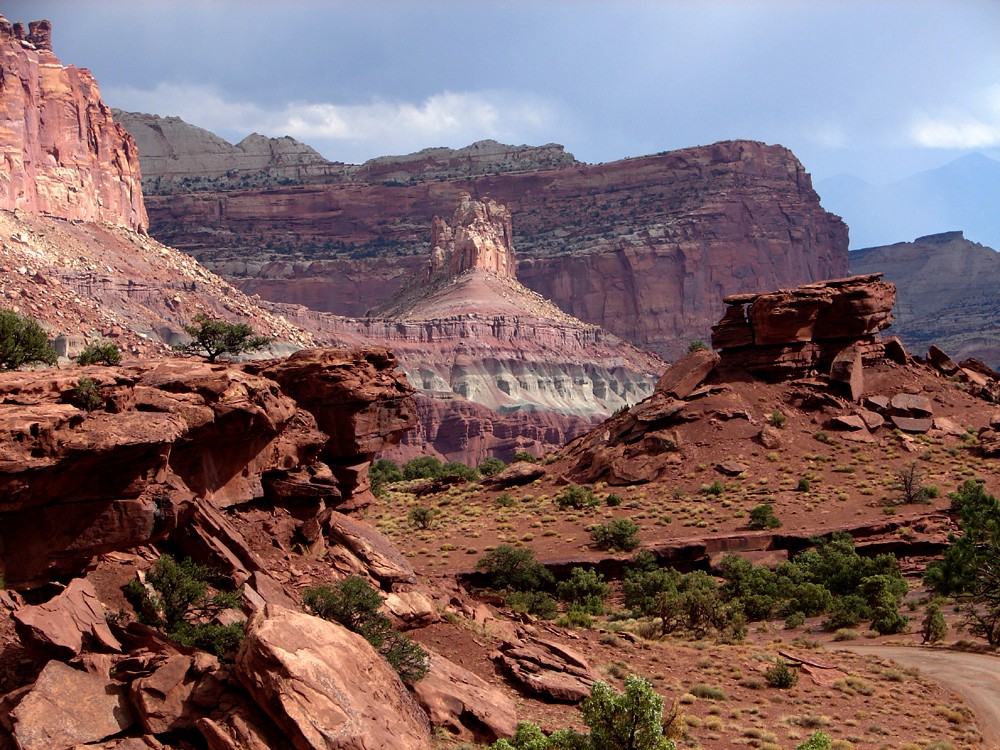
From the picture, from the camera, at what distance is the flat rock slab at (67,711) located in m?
15.7

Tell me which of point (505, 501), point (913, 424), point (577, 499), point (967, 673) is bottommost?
point (967, 673)

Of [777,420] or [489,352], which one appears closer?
[777,420]

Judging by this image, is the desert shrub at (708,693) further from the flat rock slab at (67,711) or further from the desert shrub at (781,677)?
the flat rock slab at (67,711)

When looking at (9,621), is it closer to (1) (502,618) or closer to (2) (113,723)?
(2) (113,723)

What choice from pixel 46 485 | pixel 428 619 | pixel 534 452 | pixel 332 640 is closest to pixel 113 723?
pixel 332 640

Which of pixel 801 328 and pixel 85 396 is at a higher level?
pixel 801 328

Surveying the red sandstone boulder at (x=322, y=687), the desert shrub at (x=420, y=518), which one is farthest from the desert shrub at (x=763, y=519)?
the red sandstone boulder at (x=322, y=687)

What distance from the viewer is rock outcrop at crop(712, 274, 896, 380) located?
60562 millimetres

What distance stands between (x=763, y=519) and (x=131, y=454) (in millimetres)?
32808

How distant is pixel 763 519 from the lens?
48.4 m

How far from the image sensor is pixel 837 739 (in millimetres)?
Answer: 23125

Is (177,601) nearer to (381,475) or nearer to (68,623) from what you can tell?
(68,623)

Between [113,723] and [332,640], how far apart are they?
316 centimetres

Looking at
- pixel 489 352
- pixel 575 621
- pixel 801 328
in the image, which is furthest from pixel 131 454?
pixel 489 352
